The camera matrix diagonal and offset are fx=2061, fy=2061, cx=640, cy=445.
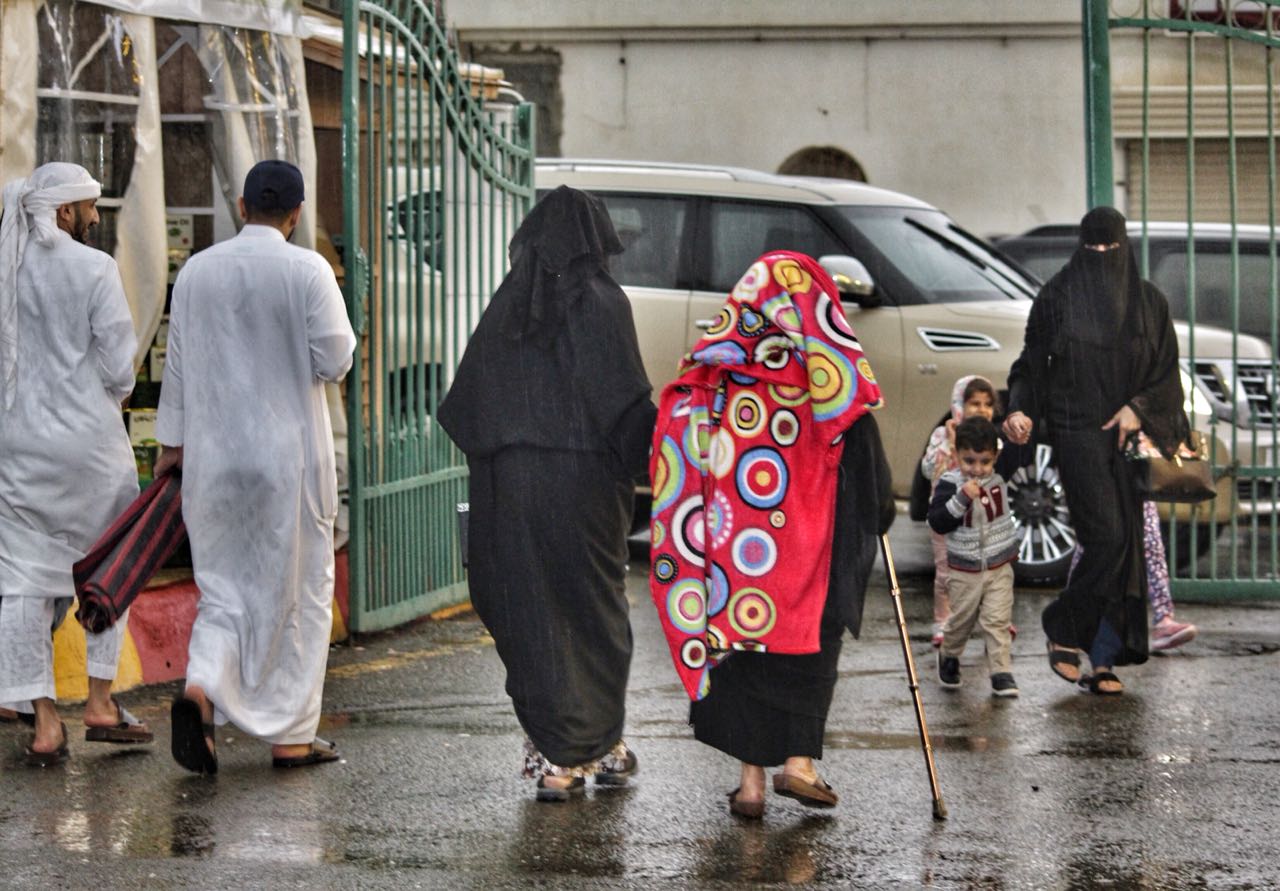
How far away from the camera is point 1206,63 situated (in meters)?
21.0

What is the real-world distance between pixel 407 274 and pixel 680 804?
364 cm

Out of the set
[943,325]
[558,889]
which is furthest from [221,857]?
[943,325]

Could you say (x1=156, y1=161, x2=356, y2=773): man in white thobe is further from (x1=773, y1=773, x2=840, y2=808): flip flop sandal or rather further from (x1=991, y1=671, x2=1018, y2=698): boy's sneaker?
(x1=991, y1=671, x2=1018, y2=698): boy's sneaker

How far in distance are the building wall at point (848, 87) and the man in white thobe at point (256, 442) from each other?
619 inches

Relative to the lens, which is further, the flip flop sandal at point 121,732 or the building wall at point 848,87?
the building wall at point 848,87

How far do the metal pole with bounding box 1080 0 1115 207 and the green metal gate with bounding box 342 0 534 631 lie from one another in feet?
9.19

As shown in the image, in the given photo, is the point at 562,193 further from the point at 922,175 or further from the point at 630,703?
the point at 922,175

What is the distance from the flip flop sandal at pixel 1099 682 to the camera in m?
7.82

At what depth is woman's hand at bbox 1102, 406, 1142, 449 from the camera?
7.86 m

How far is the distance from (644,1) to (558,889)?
17696mm

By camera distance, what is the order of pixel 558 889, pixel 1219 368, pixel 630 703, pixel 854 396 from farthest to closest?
1. pixel 1219 368
2. pixel 630 703
3. pixel 854 396
4. pixel 558 889

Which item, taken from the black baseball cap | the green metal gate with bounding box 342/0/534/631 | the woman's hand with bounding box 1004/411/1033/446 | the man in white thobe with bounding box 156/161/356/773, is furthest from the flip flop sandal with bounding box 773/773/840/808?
the green metal gate with bounding box 342/0/534/631

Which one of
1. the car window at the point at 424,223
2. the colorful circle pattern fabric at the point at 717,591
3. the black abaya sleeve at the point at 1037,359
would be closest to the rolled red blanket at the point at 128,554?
the colorful circle pattern fabric at the point at 717,591

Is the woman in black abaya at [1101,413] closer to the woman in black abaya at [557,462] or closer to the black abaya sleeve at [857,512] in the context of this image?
the black abaya sleeve at [857,512]
